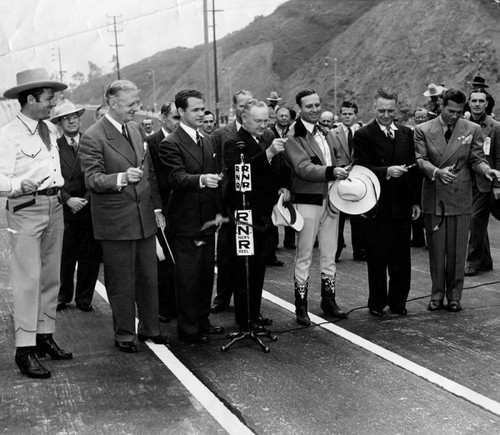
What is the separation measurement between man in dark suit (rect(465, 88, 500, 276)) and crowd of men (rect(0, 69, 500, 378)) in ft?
5.46

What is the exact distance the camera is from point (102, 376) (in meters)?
5.71

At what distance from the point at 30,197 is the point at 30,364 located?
1.31m

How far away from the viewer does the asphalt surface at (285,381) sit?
4.71m

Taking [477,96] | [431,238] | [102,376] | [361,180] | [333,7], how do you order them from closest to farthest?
1. [102,376]
2. [361,180]
3. [431,238]
4. [477,96]
5. [333,7]

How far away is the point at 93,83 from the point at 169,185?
164713 mm

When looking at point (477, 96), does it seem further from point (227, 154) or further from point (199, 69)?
point (199, 69)

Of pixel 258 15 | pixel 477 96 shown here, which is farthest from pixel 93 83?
pixel 477 96

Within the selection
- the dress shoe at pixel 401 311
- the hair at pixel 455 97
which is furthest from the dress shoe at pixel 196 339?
the hair at pixel 455 97

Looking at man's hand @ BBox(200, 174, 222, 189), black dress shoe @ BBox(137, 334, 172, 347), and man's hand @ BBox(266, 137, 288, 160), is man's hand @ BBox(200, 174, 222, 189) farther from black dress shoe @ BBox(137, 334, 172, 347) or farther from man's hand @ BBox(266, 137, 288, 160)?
black dress shoe @ BBox(137, 334, 172, 347)

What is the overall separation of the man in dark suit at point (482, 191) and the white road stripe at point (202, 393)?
4573mm

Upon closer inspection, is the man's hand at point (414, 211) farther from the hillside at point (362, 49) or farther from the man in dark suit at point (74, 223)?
the hillside at point (362, 49)

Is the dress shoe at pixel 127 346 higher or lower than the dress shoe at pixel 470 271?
higher

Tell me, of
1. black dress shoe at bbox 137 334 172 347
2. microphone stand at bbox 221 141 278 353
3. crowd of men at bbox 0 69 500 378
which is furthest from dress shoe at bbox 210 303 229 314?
black dress shoe at bbox 137 334 172 347

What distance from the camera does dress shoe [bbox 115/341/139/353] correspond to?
6.36 metres
